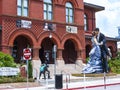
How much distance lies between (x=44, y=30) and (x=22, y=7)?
13.6 ft

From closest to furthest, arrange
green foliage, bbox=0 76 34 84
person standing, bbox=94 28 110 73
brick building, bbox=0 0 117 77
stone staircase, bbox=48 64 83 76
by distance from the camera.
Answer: green foliage, bbox=0 76 34 84 → person standing, bbox=94 28 110 73 → brick building, bbox=0 0 117 77 → stone staircase, bbox=48 64 83 76

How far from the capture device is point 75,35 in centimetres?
4784

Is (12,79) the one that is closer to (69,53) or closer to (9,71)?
(9,71)

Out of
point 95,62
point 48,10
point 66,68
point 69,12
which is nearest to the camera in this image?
point 95,62

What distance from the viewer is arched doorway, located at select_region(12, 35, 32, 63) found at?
1686 inches

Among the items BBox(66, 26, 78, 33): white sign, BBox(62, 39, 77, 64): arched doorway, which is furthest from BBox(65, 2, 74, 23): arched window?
BBox(62, 39, 77, 64): arched doorway

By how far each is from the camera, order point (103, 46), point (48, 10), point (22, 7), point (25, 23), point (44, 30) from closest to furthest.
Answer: point (103, 46) < point (25, 23) < point (22, 7) < point (44, 30) < point (48, 10)

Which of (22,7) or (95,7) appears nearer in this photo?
(22,7)

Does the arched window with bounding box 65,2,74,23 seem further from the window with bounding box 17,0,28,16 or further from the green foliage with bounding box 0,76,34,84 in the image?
the green foliage with bounding box 0,76,34,84

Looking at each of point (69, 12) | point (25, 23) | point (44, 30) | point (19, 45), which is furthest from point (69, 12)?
point (19, 45)

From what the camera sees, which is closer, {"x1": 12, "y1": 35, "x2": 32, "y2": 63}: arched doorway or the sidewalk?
the sidewalk

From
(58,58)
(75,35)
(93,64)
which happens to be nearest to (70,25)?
(75,35)

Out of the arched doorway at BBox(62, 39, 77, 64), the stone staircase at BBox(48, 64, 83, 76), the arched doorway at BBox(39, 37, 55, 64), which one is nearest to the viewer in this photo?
the stone staircase at BBox(48, 64, 83, 76)

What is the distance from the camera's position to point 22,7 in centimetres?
4156
